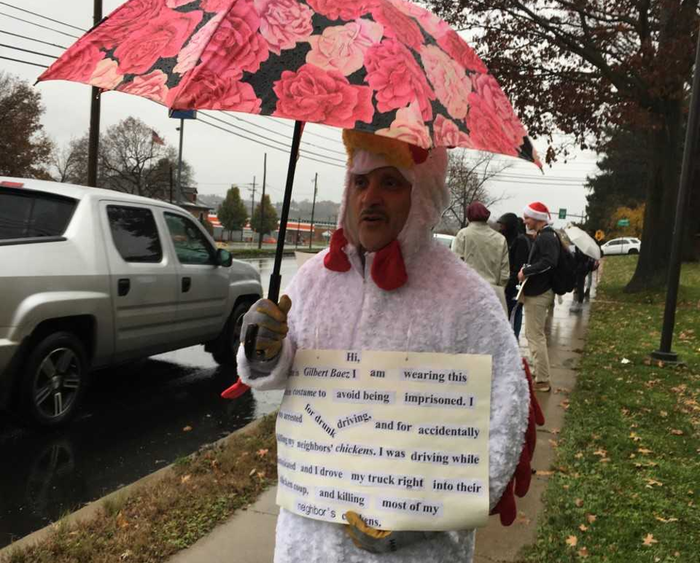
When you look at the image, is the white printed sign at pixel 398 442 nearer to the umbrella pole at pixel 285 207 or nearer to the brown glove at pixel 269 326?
the brown glove at pixel 269 326

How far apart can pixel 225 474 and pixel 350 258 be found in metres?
2.84

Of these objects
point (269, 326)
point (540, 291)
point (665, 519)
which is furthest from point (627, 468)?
point (269, 326)

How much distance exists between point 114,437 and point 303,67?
447 centimetres

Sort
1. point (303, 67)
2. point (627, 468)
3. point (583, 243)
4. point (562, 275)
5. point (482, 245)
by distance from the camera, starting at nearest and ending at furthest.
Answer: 1. point (303, 67)
2. point (627, 468)
3. point (562, 275)
4. point (482, 245)
5. point (583, 243)

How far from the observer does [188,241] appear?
22.5 feet

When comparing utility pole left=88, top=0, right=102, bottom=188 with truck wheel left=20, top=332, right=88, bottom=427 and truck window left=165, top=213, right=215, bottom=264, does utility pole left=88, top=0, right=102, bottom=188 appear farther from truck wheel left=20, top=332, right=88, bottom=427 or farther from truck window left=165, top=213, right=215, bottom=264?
truck wheel left=20, top=332, right=88, bottom=427

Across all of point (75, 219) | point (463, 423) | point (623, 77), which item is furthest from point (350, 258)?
point (623, 77)

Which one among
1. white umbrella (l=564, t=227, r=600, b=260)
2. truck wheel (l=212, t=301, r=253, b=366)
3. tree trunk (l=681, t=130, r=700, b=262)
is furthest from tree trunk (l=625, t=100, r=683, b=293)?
tree trunk (l=681, t=130, r=700, b=262)

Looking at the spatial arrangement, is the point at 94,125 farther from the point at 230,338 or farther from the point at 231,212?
the point at 231,212

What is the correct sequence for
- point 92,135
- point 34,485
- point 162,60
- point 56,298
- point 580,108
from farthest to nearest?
1. point 92,135
2. point 580,108
3. point 56,298
4. point 34,485
5. point 162,60

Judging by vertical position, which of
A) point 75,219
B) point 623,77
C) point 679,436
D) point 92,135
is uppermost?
point 623,77

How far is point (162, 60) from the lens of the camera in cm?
157

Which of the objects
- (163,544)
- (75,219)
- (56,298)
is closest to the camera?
(163,544)

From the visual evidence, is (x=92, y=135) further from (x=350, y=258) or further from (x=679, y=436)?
(x=350, y=258)
